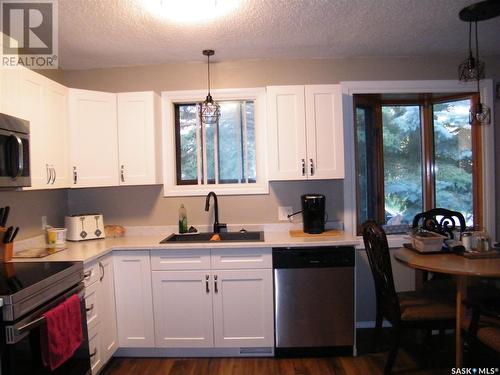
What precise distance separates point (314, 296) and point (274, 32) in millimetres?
1950

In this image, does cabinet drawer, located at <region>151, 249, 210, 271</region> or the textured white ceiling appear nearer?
the textured white ceiling

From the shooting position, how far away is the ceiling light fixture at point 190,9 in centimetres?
198

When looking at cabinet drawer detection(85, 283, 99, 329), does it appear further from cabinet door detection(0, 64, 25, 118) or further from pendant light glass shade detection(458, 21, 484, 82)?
pendant light glass shade detection(458, 21, 484, 82)

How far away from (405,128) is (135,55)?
2605mm

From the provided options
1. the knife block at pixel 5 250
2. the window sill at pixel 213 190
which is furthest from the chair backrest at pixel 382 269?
the knife block at pixel 5 250

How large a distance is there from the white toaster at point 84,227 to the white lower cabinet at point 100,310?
44cm

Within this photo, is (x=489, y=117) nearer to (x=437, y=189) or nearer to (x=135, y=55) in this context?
(x=437, y=189)

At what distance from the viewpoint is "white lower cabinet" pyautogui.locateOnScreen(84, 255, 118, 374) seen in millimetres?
2164

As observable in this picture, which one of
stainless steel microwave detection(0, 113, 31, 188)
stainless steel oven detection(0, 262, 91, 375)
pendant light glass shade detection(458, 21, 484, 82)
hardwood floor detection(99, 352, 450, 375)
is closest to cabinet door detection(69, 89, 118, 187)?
stainless steel microwave detection(0, 113, 31, 188)

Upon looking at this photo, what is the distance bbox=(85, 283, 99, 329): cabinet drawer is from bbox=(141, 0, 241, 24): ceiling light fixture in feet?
5.95

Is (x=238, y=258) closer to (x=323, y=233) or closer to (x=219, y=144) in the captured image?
(x=323, y=233)

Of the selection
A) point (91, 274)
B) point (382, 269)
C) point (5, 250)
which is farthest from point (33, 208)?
point (382, 269)

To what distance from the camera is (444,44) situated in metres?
2.75

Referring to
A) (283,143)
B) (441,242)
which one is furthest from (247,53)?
(441,242)
